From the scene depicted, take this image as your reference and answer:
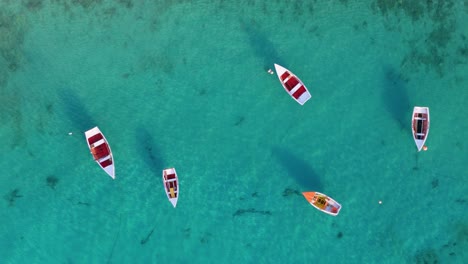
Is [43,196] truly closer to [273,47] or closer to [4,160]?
[4,160]

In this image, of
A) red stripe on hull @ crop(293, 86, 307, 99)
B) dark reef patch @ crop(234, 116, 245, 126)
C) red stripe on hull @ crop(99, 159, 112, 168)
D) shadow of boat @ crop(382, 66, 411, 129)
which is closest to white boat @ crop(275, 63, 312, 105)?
red stripe on hull @ crop(293, 86, 307, 99)

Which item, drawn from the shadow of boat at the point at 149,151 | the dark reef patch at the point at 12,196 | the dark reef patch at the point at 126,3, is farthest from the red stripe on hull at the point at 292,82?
the dark reef patch at the point at 12,196

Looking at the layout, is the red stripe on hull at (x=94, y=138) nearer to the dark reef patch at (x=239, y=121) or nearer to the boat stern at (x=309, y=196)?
the dark reef patch at (x=239, y=121)

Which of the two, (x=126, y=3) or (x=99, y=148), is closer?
(x=99, y=148)

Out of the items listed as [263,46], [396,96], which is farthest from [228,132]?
[396,96]

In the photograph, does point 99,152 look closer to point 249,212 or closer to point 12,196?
point 12,196

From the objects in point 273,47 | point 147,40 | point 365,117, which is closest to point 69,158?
point 147,40
